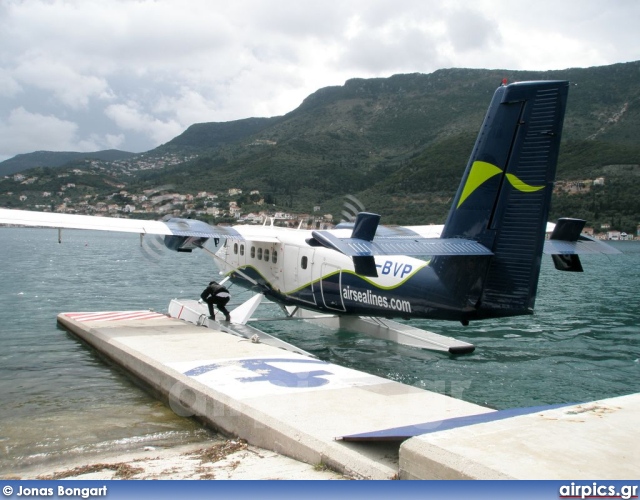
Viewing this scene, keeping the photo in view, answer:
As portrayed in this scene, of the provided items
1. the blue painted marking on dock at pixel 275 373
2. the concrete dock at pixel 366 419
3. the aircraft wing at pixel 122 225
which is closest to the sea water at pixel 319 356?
the concrete dock at pixel 366 419

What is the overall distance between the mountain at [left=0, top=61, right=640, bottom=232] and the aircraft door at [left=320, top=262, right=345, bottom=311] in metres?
26.4

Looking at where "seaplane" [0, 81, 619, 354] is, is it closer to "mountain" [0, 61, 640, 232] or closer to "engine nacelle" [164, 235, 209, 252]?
"engine nacelle" [164, 235, 209, 252]

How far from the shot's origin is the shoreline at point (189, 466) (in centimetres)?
510

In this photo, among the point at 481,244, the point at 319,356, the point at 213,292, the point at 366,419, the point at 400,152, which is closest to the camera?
the point at 366,419

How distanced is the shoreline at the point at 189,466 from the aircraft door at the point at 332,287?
6.37m

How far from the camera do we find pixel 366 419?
20.9ft

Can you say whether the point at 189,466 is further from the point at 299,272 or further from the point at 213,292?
the point at 213,292

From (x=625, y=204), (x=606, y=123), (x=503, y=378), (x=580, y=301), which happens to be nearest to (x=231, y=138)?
(x=606, y=123)

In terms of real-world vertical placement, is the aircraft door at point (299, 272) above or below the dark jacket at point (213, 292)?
above

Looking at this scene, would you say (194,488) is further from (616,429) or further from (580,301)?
(580,301)

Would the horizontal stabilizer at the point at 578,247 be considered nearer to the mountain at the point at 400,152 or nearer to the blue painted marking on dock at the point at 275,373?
the blue painted marking on dock at the point at 275,373

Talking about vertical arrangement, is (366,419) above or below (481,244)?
below

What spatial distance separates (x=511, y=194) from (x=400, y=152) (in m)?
123

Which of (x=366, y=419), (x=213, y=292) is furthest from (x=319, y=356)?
(x=366, y=419)
